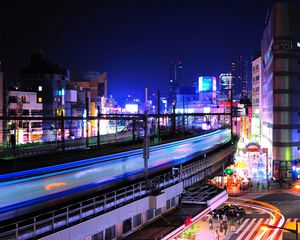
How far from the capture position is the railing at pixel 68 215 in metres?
9.25

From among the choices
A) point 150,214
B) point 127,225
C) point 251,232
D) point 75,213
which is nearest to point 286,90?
point 251,232

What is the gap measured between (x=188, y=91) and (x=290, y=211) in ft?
365

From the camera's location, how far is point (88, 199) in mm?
12133

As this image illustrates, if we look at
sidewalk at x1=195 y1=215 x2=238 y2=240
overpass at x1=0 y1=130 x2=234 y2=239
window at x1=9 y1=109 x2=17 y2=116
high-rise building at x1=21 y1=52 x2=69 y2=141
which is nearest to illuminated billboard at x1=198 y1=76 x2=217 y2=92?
high-rise building at x1=21 y1=52 x2=69 y2=141

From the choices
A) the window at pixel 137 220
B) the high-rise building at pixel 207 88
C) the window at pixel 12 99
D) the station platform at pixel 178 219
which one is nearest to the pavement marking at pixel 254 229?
the station platform at pixel 178 219

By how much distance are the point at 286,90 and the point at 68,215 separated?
37063 mm

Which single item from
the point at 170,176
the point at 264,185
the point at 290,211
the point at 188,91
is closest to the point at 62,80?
the point at 264,185

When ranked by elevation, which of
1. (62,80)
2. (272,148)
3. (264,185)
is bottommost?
(264,185)

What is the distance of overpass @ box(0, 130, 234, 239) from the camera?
10.0 meters

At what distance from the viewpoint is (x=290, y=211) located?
29.4m

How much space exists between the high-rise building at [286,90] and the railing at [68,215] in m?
30.6

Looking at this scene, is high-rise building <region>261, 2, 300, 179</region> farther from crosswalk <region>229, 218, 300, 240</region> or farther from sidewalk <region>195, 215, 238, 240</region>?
sidewalk <region>195, 215, 238, 240</region>

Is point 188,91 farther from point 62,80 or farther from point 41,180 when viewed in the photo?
point 41,180

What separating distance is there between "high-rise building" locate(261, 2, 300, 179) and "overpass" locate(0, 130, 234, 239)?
87.1 ft
